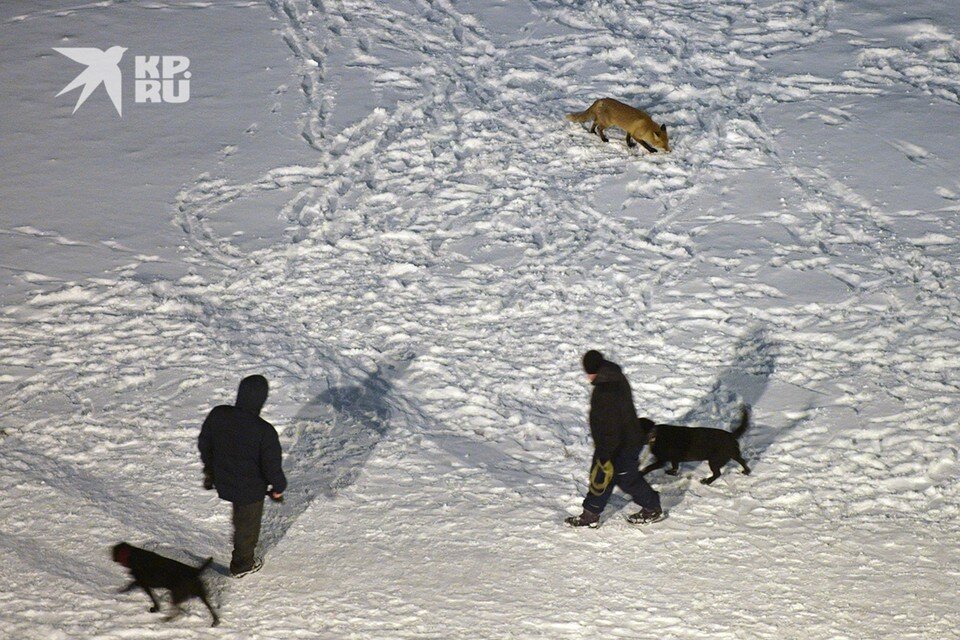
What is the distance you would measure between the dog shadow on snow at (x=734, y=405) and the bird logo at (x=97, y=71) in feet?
29.1

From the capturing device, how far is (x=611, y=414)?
627 centimetres

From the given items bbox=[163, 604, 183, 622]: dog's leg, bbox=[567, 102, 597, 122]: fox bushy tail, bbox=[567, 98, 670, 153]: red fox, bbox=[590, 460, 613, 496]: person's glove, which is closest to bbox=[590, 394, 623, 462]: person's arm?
bbox=[590, 460, 613, 496]: person's glove

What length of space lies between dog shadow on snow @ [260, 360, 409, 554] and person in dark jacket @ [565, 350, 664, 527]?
1.89 m

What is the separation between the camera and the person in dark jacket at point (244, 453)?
5.94 m

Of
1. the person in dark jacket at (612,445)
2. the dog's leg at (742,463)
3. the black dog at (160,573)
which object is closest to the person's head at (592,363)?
the person in dark jacket at (612,445)

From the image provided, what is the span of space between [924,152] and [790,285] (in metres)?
3.36

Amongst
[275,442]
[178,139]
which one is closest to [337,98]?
[178,139]

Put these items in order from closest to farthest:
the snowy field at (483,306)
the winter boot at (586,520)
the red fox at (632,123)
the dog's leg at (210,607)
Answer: the dog's leg at (210,607) < the snowy field at (483,306) < the winter boot at (586,520) < the red fox at (632,123)

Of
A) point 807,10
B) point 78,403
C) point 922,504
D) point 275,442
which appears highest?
point 807,10

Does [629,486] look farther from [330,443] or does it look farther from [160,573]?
[160,573]

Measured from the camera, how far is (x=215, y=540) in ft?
22.5

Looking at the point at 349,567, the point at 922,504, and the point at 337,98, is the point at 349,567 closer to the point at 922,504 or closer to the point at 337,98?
the point at 922,504

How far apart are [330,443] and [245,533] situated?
1775mm

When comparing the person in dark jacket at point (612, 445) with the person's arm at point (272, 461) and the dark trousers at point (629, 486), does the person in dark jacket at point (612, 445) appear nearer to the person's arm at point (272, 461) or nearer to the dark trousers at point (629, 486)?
the dark trousers at point (629, 486)
